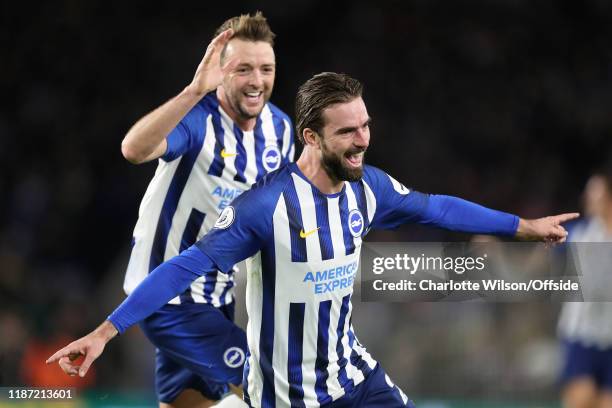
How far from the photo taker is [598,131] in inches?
403

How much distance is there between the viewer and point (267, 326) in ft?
12.3

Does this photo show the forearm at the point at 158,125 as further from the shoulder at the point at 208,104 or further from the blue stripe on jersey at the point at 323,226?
the blue stripe on jersey at the point at 323,226

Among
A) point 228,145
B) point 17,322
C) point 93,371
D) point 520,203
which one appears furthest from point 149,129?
point 520,203

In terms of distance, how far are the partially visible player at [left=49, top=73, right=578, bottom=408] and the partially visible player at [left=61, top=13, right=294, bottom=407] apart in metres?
0.57

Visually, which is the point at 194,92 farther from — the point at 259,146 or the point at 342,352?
the point at 342,352

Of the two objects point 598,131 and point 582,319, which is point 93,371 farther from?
point 598,131

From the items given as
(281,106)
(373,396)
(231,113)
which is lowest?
(373,396)

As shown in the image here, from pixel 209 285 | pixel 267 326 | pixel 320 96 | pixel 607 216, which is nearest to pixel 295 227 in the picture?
pixel 267 326

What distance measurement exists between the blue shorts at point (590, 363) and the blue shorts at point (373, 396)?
324cm

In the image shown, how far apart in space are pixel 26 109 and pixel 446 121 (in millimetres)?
4385

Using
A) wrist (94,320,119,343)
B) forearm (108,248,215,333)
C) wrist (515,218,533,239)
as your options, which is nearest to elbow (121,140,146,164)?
forearm (108,248,215,333)

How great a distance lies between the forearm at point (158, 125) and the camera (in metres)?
3.90

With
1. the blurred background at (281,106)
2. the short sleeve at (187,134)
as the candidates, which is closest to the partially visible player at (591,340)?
the blurred background at (281,106)

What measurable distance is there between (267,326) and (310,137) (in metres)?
0.73
